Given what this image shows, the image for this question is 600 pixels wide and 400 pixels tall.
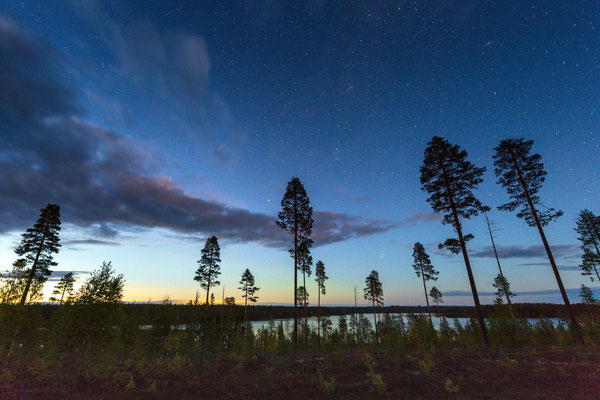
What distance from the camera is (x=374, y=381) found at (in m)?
10.8

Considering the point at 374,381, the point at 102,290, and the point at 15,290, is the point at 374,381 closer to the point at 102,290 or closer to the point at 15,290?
the point at 102,290

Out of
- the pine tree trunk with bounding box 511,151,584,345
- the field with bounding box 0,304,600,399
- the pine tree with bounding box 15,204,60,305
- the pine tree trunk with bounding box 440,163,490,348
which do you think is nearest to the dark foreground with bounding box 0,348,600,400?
the field with bounding box 0,304,600,399

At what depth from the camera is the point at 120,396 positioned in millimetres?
10984

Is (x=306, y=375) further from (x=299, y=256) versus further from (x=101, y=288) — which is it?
(x=299, y=256)

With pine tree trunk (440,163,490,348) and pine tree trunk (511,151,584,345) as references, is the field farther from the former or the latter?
pine tree trunk (440,163,490,348)

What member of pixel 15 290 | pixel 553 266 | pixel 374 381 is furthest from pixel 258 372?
pixel 553 266

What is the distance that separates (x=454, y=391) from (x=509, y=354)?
8909 mm

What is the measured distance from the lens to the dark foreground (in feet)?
33.5

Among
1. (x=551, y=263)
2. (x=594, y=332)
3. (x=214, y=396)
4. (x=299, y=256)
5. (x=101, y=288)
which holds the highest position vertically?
(x=299, y=256)

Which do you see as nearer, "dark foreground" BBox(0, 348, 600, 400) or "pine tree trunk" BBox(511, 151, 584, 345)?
"dark foreground" BBox(0, 348, 600, 400)

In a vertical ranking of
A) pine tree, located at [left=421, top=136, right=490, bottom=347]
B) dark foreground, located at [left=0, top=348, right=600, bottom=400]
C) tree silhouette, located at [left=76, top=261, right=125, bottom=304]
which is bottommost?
dark foreground, located at [left=0, top=348, right=600, bottom=400]

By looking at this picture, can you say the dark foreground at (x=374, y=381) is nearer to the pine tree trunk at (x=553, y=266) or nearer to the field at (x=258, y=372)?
the field at (x=258, y=372)

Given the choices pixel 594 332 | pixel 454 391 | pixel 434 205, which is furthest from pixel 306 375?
pixel 594 332

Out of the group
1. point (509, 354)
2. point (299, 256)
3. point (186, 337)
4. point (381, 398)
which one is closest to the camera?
point (381, 398)
